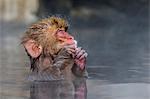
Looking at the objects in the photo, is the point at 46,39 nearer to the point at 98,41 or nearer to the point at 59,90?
the point at 59,90

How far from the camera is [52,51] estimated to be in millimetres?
4945

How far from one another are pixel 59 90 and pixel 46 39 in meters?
0.51

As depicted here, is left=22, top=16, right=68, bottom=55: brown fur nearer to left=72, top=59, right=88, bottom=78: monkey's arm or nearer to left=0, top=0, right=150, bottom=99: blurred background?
left=72, top=59, right=88, bottom=78: monkey's arm

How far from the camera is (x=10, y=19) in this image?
47.3 ft

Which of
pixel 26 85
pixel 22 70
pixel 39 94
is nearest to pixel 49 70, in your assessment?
pixel 26 85

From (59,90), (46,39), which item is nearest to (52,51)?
(46,39)

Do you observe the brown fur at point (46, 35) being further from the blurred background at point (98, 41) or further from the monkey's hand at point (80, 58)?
the blurred background at point (98, 41)

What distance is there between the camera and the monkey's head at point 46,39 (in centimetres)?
491

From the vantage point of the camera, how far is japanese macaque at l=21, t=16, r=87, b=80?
4.87 metres

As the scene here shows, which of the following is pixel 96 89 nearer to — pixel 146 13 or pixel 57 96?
pixel 57 96

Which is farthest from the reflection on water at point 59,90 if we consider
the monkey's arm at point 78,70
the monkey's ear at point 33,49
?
the monkey's ear at point 33,49

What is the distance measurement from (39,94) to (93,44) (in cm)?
529

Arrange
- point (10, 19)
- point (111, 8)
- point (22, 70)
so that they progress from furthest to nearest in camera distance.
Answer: point (111, 8)
point (10, 19)
point (22, 70)

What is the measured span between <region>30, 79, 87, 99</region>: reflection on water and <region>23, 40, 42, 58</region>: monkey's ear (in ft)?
0.66
